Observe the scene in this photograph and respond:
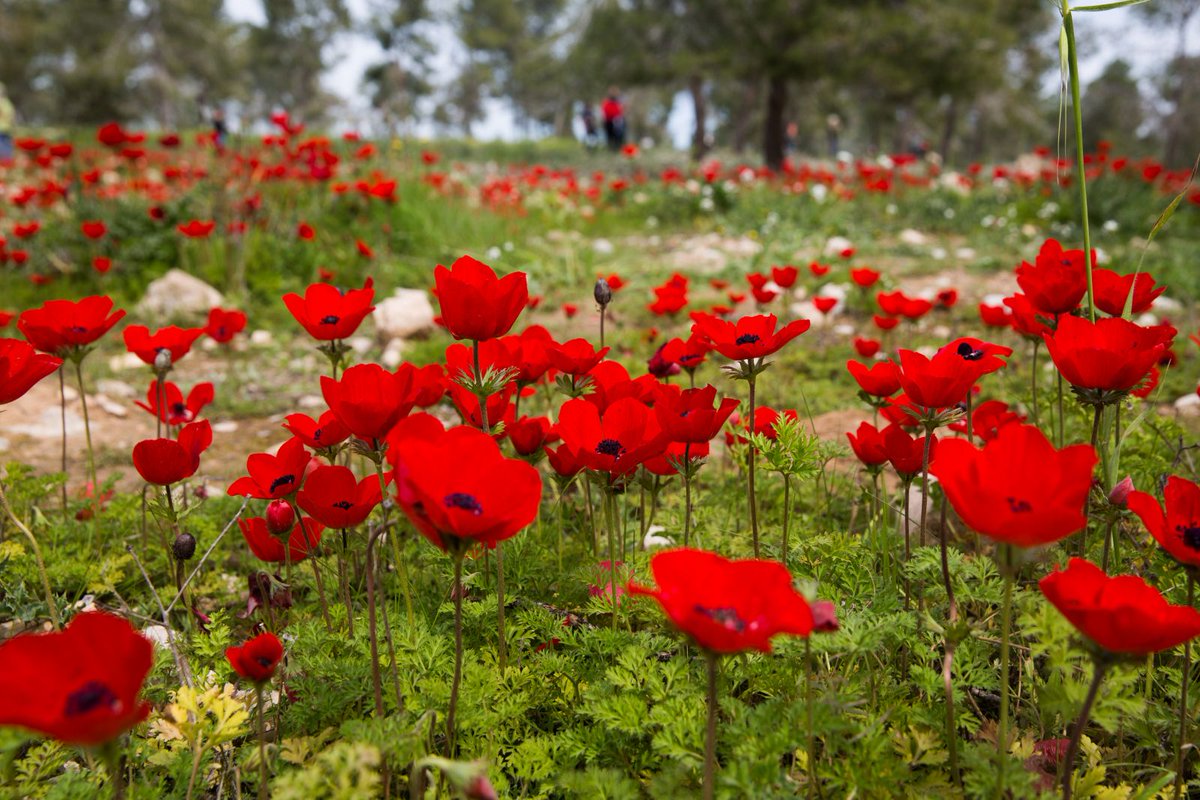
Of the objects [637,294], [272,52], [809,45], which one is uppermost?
[272,52]

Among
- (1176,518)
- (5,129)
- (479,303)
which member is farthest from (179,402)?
(5,129)

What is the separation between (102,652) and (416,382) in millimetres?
736

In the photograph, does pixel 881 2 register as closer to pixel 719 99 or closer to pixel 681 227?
pixel 681 227

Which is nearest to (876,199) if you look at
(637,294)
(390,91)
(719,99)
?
(637,294)

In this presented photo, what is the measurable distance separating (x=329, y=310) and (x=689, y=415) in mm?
935

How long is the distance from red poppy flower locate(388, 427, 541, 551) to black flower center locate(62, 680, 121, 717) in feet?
1.23

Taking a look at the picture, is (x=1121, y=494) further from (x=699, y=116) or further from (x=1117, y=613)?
(x=699, y=116)

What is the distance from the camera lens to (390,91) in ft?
164

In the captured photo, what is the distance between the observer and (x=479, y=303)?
1.35 metres

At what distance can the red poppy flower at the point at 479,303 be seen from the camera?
134 cm

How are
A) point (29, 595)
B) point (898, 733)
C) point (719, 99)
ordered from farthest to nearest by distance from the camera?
point (719, 99) → point (29, 595) → point (898, 733)

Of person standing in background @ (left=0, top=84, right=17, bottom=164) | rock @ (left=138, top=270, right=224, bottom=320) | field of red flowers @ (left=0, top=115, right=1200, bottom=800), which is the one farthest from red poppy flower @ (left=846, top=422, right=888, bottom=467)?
person standing in background @ (left=0, top=84, right=17, bottom=164)

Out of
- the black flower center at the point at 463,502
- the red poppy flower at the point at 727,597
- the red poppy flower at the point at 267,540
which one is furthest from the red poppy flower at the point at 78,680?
the red poppy flower at the point at 267,540

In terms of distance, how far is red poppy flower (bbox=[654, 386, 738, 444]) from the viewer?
134 cm
